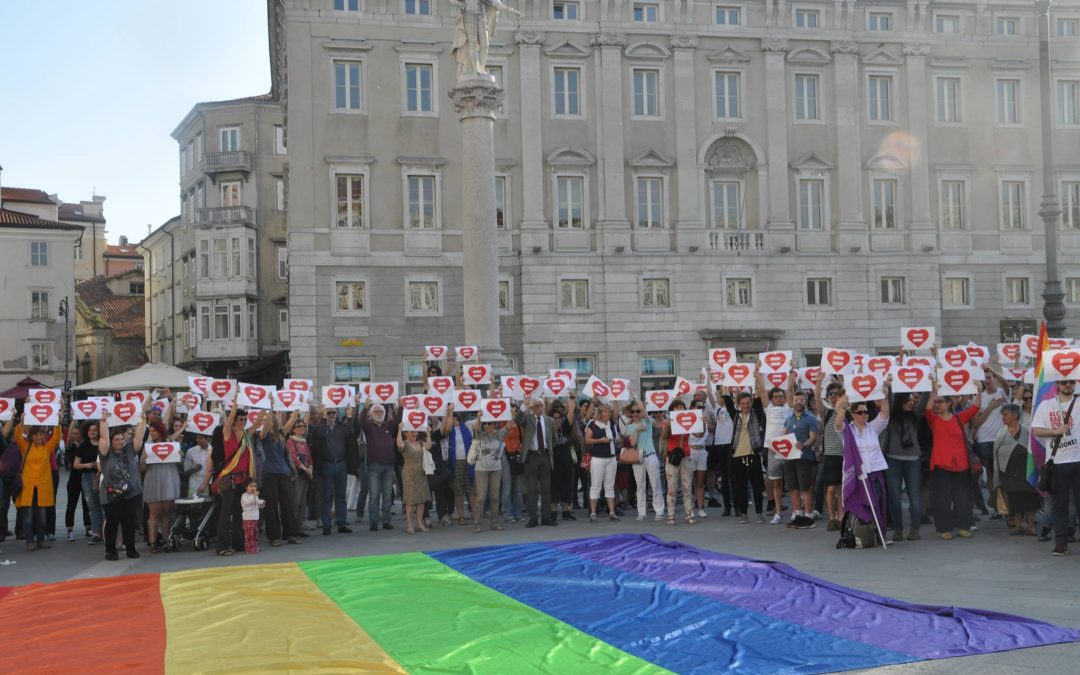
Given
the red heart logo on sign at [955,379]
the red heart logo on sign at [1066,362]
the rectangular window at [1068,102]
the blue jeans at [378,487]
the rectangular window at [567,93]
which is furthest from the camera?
the rectangular window at [1068,102]

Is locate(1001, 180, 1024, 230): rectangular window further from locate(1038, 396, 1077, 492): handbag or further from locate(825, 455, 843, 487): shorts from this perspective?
locate(1038, 396, 1077, 492): handbag

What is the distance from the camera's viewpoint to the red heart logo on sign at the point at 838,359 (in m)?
17.2

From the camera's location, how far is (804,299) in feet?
154

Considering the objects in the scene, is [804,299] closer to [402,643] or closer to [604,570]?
[604,570]

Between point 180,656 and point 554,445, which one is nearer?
point 180,656

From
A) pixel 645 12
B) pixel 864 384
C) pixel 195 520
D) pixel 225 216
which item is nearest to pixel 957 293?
pixel 645 12

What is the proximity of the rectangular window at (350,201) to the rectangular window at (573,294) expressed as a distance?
810 centimetres

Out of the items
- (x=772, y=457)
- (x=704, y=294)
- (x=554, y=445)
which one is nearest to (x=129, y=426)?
(x=554, y=445)

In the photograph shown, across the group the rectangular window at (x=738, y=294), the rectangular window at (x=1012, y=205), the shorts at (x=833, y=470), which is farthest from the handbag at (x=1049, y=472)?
the rectangular window at (x=1012, y=205)

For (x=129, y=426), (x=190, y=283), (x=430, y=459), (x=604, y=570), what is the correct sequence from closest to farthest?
(x=604, y=570) < (x=129, y=426) < (x=430, y=459) < (x=190, y=283)

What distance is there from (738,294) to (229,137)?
31245 mm

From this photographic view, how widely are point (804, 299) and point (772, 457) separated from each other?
2942 centimetres

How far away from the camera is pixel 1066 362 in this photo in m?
14.1

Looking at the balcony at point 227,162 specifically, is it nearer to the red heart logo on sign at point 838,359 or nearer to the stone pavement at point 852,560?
the stone pavement at point 852,560
